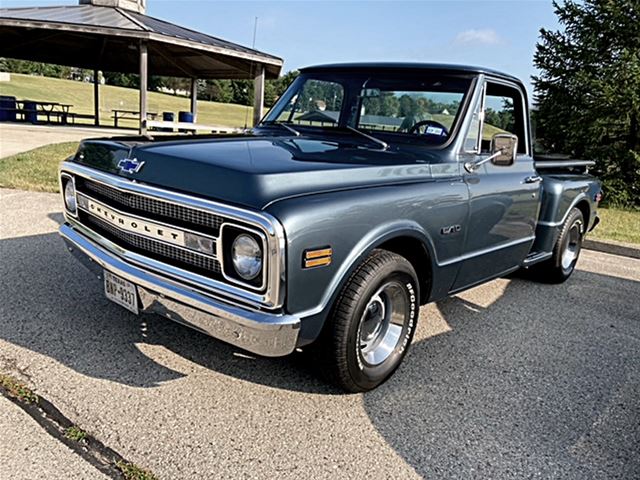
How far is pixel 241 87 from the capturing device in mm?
29891

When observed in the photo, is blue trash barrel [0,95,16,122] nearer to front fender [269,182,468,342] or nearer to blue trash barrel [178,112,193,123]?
blue trash barrel [178,112,193,123]

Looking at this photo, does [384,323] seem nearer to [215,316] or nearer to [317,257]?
[317,257]

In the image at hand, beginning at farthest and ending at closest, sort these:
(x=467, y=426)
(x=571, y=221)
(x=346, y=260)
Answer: (x=571, y=221) < (x=467, y=426) < (x=346, y=260)

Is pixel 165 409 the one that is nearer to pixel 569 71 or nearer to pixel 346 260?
pixel 346 260

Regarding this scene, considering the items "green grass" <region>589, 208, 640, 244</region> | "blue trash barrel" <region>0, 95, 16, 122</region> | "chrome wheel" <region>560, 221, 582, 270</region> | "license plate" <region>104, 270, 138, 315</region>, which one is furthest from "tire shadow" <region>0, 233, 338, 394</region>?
"blue trash barrel" <region>0, 95, 16, 122</region>

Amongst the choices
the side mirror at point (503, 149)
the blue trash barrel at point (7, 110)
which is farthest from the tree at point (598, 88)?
the blue trash barrel at point (7, 110)

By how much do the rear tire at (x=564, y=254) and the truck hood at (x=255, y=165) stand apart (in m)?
2.47

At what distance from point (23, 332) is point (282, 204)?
2198 mm

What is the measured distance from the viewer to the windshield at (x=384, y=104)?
3.74 metres

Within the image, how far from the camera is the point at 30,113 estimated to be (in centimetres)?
2166

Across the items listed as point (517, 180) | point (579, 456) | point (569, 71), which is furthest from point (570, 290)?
point (569, 71)

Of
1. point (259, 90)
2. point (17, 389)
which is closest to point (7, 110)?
point (259, 90)

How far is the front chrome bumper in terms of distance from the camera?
2.36 m

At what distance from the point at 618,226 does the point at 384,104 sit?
22.5ft
